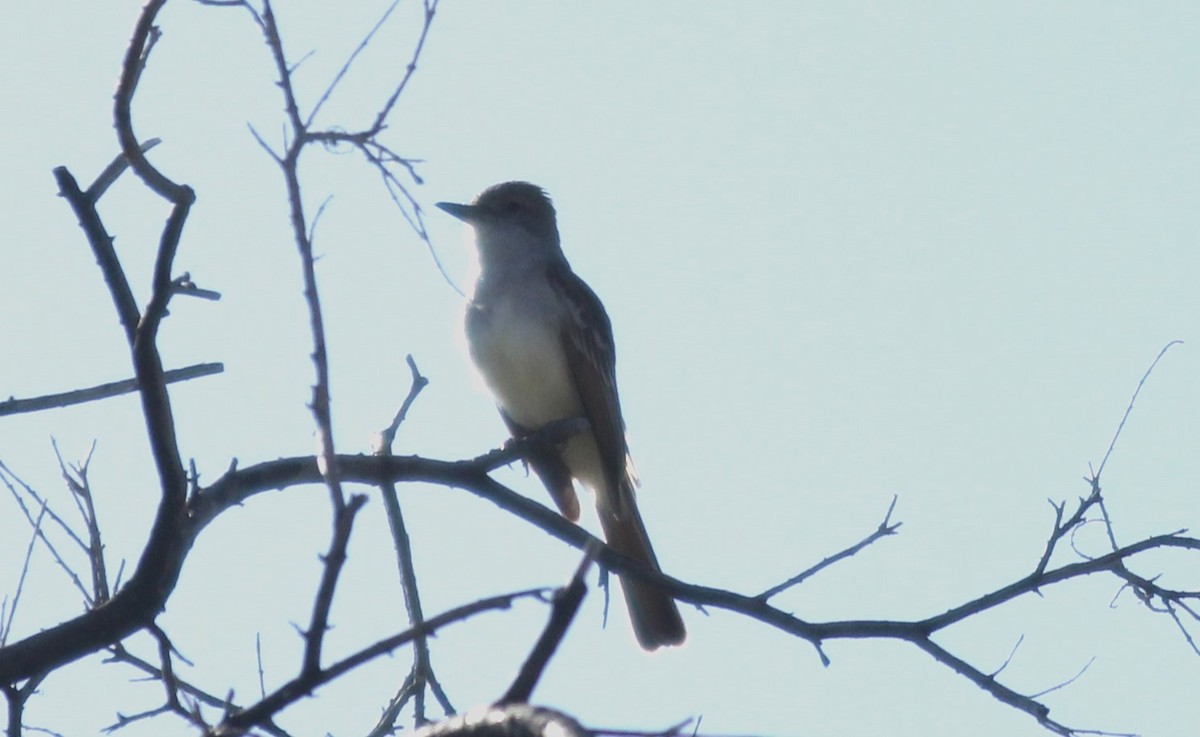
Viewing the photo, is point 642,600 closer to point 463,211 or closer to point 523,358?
point 523,358

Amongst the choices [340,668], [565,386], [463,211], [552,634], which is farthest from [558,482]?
[552,634]

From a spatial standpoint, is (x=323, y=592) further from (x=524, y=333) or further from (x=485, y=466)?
(x=524, y=333)

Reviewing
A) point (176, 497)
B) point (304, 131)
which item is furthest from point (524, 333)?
point (304, 131)

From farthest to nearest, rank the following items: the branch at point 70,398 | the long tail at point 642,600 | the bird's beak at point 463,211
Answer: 1. the bird's beak at point 463,211
2. the long tail at point 642,600
3. the branch at point 70,398

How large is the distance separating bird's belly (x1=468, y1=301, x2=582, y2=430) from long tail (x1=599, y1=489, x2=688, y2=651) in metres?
0.54

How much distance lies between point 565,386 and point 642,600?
3.46 ft

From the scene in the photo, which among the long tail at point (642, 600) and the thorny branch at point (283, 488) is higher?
the long tail at point (642, 600)

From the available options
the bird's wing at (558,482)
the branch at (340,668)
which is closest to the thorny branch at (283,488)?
the branch at (340,668)

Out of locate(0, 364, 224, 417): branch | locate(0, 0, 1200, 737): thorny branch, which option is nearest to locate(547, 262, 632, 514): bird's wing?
locate(0, 0, 1200, 737): thorny branch

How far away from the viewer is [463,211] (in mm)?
8703

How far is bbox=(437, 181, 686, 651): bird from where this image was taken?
7633 mm

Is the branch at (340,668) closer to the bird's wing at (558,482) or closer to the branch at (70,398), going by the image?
the branch at (70,398)

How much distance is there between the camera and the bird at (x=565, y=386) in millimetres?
7633

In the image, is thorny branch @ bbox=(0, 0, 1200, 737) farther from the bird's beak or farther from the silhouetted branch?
the bird's beak
